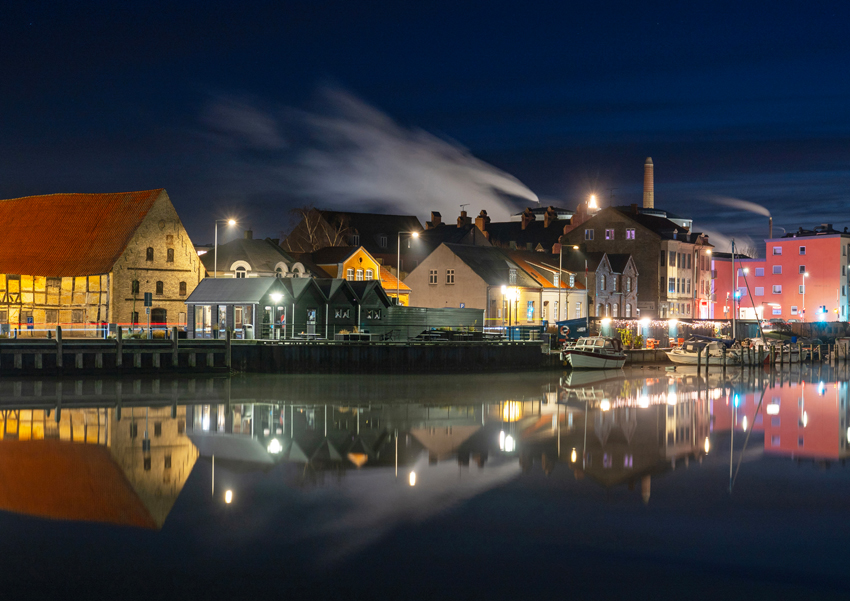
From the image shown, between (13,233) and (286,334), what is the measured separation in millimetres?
25595

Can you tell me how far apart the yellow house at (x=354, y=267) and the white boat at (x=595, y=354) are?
76.5 ft

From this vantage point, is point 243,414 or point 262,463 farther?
point 243,414

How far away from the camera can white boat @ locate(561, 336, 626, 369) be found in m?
54.0

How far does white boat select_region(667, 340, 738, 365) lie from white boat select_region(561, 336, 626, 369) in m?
9.34

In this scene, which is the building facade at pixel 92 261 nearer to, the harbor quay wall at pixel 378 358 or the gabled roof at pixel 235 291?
the gabled roof at pixel 235 291

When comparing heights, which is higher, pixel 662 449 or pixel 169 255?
pixel 169 255

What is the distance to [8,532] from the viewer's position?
1414 cm

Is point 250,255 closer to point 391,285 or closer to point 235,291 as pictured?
point 391,285

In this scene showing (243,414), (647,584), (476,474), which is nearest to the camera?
(647,584)

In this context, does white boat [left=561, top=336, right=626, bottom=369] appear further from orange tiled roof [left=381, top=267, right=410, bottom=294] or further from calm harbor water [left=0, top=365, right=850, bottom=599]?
orange tiled roof [left=381, top=267, right=410, bottom=294]

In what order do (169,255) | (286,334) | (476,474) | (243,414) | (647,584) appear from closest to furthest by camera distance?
1. (647,584)
2. (476,474)
3. (243,414)
4. (286,334)
5. (169,255)

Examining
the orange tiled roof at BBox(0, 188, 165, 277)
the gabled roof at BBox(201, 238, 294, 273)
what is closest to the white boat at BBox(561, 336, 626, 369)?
the gabled roof at BBox(201, 238, 294, 273)

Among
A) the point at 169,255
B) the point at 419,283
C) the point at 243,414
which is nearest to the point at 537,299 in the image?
the point at 419,283

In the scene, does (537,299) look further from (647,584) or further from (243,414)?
(647,584)
